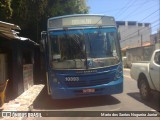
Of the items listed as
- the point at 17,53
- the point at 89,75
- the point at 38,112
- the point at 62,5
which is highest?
the point at 62,5

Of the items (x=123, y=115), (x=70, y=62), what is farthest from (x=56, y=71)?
(x=123, y=115)

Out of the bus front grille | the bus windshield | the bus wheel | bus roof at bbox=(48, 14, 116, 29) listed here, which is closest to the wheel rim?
the bus wheel

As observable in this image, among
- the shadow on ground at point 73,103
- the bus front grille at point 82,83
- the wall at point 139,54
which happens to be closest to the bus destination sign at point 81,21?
the bus front grille at point 82,83

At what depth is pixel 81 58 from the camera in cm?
1016

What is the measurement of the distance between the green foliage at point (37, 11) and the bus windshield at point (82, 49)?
3.50m

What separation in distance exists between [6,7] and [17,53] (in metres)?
2.57

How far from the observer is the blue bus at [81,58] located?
10055 mm

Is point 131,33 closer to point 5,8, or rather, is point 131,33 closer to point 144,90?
point 5,8

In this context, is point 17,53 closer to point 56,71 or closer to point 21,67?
point 21,67

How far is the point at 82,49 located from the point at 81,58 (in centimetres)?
33

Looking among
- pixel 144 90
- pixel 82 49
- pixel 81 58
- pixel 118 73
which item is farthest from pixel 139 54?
pixel 81 58

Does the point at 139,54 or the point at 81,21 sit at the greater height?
the point at 81,21

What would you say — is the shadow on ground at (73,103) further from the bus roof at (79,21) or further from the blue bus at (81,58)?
the bus roof at (79,21)

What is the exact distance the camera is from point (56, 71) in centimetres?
1011
